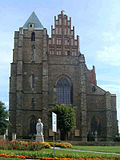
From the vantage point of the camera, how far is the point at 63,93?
159ft

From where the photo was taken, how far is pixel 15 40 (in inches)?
1941

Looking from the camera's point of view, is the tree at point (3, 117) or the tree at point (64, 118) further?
the tree at point (3, 117)

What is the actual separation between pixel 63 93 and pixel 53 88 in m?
2.04

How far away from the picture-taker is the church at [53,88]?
4603 centimetres

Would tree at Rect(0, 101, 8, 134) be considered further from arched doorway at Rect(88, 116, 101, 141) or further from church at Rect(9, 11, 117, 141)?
arched doorway at Rect(88, 116, 101, 141)

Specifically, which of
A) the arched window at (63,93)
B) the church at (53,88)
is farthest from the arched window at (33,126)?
the arched window at (63,93)

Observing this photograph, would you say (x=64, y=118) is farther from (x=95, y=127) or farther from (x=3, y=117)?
(x=95, y=127)

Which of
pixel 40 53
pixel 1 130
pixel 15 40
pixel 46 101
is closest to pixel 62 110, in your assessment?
pixel 46 101

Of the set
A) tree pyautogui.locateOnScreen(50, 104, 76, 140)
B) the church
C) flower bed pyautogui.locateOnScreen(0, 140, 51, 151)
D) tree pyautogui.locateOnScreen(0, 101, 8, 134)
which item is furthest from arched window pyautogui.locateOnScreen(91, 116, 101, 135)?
flower bed pyautogui.locateOnScreen(0, 140, 51, 151)

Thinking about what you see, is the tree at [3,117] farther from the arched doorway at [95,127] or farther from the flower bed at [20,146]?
the flower bed at [20,146]

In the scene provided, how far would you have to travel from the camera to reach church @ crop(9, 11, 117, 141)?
46.0 meters

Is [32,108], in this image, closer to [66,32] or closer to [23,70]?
[23,70]

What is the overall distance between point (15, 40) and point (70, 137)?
20012 mm

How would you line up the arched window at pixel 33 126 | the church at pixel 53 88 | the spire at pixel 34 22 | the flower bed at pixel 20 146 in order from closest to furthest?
1. the flower bed at pixel 20 146
2. the church at pixel 53 88
3. the arched window at pixel 33 126
4. the spire at pixel 34 22
